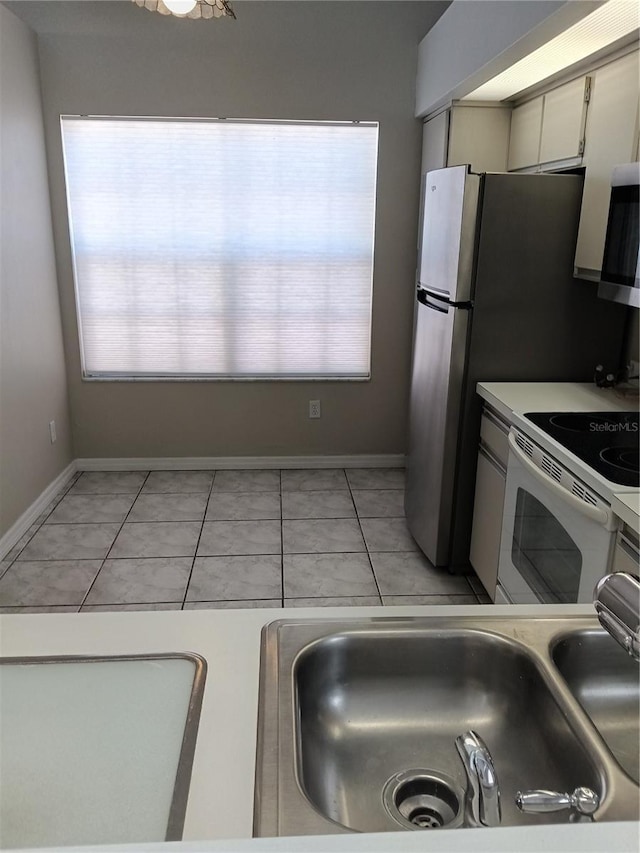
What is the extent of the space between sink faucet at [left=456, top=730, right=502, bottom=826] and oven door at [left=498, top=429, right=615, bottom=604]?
107 cm

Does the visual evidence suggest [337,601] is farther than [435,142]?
No

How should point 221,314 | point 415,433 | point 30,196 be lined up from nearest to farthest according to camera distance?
point 415,433 → point 30,196 → point 221,314

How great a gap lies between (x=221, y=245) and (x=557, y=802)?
12.5ft

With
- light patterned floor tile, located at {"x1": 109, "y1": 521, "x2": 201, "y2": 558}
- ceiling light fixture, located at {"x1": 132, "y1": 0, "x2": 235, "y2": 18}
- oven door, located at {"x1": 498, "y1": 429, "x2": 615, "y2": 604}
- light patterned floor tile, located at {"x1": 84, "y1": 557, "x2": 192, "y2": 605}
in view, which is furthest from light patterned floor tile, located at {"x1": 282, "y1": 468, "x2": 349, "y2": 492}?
ceiling light fixture, located at {"x1": 132, "y1": 0, "x2": 235, "y2": 18}

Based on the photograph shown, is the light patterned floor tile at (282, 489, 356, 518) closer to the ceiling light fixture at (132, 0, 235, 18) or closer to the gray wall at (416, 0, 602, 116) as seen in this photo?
the gray wall at (416, 0, 602, 116)

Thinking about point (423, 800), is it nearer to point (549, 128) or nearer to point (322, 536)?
point (322, 536)

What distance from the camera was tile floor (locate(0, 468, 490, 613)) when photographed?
2.98 meters

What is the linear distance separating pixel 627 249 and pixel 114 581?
2.50 meters

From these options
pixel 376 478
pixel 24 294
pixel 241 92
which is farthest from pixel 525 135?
pixel 24 294

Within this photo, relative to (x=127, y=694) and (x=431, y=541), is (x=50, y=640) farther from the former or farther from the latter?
(x=431, y=541)

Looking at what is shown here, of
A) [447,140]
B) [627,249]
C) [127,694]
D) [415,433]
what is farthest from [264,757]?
[447,140]

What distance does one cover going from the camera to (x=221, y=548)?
134 inches

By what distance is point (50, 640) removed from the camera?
3.68 feet

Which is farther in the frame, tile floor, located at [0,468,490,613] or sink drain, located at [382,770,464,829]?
tile floor, located at [0,468,490,613]
